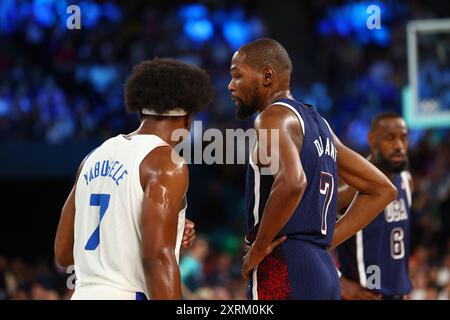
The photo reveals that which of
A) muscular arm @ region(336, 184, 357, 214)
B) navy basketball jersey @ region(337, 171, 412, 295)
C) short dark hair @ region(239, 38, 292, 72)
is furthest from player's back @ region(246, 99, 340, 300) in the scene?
navy basketball jersey @ region(337, 171, 412, 295)

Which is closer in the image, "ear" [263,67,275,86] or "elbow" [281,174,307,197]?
"elbow" [281,174,307,197]

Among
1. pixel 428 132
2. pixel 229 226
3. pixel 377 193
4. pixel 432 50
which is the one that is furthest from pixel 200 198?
pixel 377 193

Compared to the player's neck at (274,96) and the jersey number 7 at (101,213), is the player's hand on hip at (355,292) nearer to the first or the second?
the player's neck at (274,96)

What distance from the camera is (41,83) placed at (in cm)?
→ 1425

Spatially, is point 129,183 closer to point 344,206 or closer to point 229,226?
point 344,206

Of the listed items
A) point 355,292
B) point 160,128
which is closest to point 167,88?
point 160,128

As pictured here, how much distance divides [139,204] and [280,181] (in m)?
0.67

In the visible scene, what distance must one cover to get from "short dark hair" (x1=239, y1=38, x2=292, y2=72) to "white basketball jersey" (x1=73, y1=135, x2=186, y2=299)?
2.59 feet

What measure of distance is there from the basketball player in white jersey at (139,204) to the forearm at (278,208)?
40 centimetres

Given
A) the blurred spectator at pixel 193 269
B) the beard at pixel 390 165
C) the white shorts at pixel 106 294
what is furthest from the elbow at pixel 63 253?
the blurred spectator at pixel 193 269

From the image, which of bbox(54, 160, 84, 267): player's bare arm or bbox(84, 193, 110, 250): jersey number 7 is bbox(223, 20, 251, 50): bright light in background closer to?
bbox(54, 160, 84, 267): player's bare arm

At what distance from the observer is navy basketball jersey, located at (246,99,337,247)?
4.09 metres
